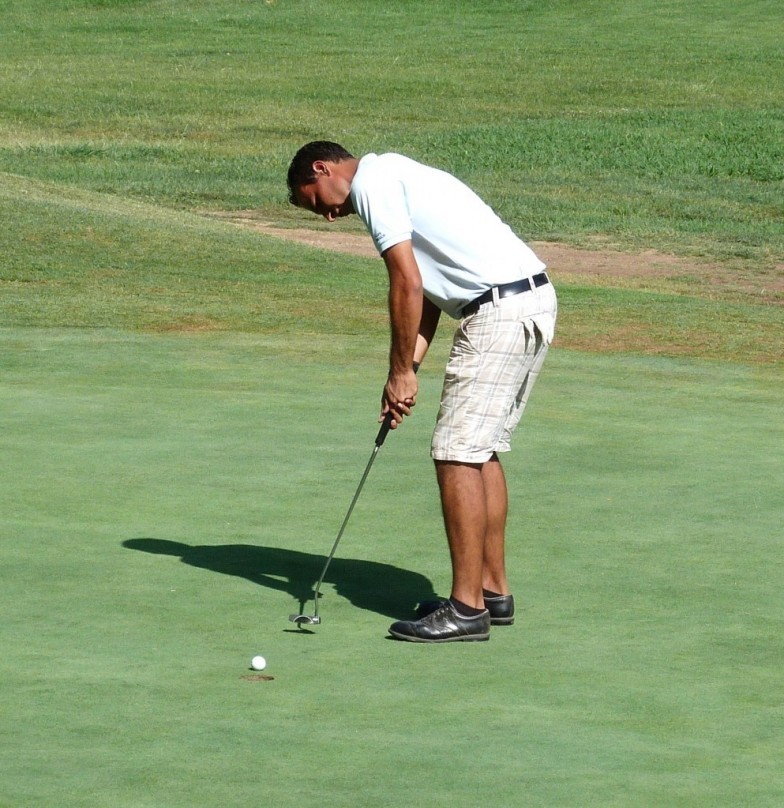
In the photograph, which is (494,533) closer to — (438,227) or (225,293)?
(438,227)

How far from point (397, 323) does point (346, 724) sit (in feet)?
4.44

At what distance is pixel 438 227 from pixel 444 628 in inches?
48.4

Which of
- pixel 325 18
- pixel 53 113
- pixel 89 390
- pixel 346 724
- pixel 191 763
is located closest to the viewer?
pixel 191 763

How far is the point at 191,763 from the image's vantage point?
4.29m

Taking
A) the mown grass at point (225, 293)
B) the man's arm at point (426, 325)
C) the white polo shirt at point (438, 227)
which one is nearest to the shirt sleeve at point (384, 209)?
the white polo shirt at point (438, 227)

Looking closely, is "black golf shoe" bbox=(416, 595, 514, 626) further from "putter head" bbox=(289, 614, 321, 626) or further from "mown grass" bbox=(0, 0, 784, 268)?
"mown grass" bbox=(0, 0, 784, 268)

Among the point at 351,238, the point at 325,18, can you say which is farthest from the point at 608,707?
the point at 325,18

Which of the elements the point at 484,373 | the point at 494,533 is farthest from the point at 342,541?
the point at 484,373

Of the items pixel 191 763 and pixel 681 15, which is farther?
pixel 681 15

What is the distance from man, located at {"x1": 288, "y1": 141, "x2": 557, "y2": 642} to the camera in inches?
214

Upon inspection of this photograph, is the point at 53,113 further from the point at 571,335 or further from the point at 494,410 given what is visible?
the point at 494,410

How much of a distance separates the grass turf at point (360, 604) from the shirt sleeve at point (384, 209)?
1227 mm

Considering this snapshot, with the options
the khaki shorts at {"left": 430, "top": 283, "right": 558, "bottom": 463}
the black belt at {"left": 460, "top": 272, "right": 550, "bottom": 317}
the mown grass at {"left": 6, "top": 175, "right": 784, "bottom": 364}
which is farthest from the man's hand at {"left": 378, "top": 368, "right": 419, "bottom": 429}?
the mown grass at {"left": 6, "top": 175, "right": 784, "bottom": 364}

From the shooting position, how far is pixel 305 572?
6152 millimetres
